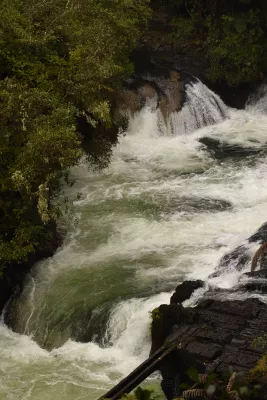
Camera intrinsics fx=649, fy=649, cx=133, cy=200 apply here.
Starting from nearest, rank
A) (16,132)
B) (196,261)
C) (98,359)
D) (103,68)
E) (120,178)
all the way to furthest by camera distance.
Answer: (98,359)
(16,132)
(196,261)
(103,68)
(120,178)

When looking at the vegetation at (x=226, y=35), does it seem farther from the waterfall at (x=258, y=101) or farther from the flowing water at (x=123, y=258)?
the flowing water at (x=123, y=258)

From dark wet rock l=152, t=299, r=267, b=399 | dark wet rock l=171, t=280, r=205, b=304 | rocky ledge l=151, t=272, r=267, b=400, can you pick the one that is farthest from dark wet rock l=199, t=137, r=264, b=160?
dark wet rock l=152, t=299, r=267, b=399

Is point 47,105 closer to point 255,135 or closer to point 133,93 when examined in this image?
point 133,93

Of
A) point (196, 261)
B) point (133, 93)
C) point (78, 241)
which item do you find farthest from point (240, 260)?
point (133, 93)

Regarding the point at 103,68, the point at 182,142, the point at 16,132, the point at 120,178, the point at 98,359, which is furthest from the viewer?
the point at 182,142

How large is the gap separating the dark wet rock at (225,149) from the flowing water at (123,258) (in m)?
0.28

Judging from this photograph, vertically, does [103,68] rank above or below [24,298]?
above

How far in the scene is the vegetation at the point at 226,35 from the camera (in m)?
25.5

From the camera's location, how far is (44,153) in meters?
12.4

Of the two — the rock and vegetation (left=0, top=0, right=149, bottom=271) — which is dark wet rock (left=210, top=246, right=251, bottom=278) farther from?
vegetation (left=0, top=0, right=149, bottom=271)

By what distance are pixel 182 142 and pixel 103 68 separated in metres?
7.50

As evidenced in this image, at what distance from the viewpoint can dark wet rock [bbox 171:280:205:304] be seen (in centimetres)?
1198

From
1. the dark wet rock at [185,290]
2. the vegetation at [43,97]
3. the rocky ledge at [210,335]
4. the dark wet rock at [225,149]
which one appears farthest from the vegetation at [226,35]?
the rocky ledge at [210,335]

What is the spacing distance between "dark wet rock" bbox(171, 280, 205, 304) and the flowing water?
629mm
